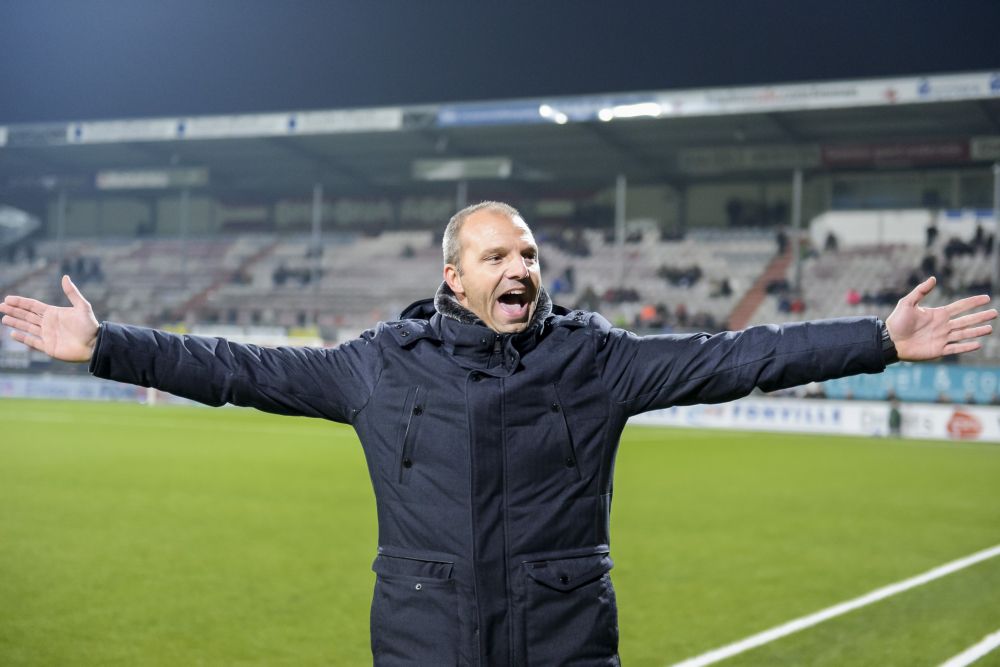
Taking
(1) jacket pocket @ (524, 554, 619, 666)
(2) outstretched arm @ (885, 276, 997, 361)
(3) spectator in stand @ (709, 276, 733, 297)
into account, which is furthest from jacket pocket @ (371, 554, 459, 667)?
(3) spectator in stand @ (709, 276, 733, 297)

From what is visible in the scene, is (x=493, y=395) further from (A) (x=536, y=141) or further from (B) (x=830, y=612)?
(A) (x=536, y=141)

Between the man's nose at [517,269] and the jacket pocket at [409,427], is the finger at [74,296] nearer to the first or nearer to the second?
the jacket pocket at [409,427]

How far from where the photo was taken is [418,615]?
120 inches

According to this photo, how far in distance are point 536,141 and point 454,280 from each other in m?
38.0

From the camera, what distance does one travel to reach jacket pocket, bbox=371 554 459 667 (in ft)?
9.95

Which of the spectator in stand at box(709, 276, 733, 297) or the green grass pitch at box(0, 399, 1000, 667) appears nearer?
the green grass pitch at box(0, 399, 1000, 667)

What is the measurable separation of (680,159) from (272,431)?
21.7 m

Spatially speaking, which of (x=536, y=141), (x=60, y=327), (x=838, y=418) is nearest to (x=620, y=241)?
(x=536, y=141)

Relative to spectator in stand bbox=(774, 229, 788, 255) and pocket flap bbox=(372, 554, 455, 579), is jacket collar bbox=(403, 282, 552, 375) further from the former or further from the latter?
spectator in stand bbox=(774, 229, 788, 255)

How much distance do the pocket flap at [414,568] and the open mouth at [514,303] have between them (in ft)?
2.44

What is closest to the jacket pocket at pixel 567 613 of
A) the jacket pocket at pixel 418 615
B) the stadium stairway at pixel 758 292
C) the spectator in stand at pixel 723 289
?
the jacket pocket at pixel 418 615

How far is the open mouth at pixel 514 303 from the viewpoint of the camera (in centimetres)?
323

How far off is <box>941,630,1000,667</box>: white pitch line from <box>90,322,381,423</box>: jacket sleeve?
15.1 ft

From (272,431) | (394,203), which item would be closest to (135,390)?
(272,431)
